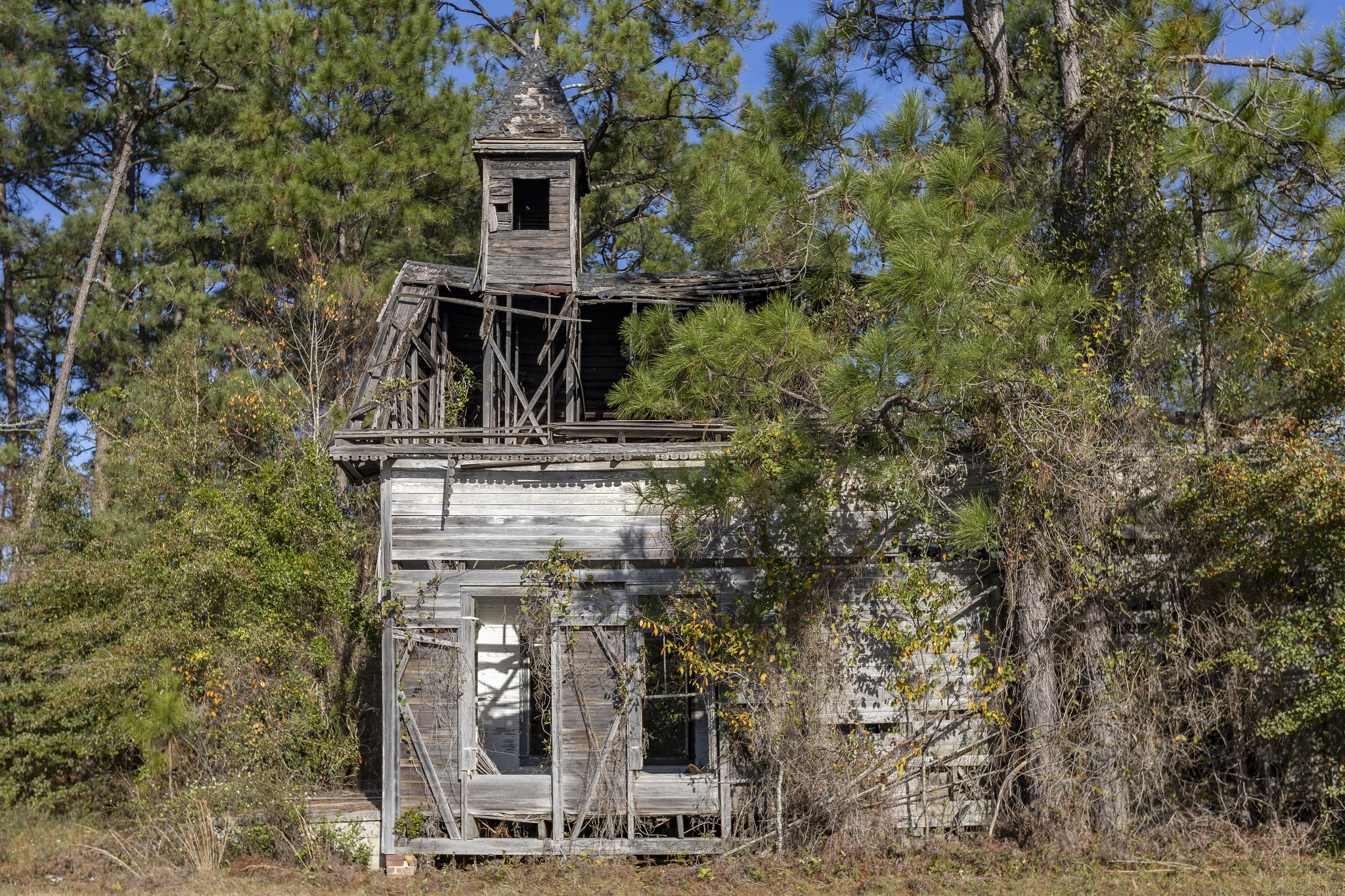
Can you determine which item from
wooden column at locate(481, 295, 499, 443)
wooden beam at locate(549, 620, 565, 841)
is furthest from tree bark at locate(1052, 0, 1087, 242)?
wooden column at locate(481, 295, 499, 443)

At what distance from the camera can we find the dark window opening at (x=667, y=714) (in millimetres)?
13297

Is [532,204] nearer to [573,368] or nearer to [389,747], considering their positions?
[573,368]

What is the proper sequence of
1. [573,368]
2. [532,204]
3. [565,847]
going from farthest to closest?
[532,204] → [573,368] → [565,847]

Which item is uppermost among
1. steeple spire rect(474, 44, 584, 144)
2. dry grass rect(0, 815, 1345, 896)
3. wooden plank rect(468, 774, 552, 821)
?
steeple spire rect(474, 44, 584, 144)

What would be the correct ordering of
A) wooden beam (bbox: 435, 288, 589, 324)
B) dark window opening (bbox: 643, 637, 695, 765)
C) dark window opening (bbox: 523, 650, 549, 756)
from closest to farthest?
1. dark window opening (bbox: 643, 637, 695, 765)
2. dark window opening (bbox: 523, 650, 549, 756)
3. wooden beam (bbox: 435, 288, 589, 324)

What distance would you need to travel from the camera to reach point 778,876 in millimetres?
9984

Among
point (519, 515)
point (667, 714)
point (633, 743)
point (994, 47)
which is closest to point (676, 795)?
point (633, 743)

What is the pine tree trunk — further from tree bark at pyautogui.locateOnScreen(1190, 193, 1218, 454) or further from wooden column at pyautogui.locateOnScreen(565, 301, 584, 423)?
tree bark at pyautogui.locateOnScreen(1190, 193, 1218, 454)

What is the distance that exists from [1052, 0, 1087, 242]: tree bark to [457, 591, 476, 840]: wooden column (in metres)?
7.85

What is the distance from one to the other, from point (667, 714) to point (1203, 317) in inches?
348

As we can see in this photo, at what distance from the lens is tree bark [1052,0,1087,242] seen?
11.5m

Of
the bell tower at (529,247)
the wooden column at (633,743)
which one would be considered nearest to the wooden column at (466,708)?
the wooden column at (633,743)

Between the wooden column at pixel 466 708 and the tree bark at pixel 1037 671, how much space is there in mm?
5816

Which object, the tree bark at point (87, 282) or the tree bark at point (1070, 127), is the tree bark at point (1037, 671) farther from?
the tree bark at point (87, 282)
